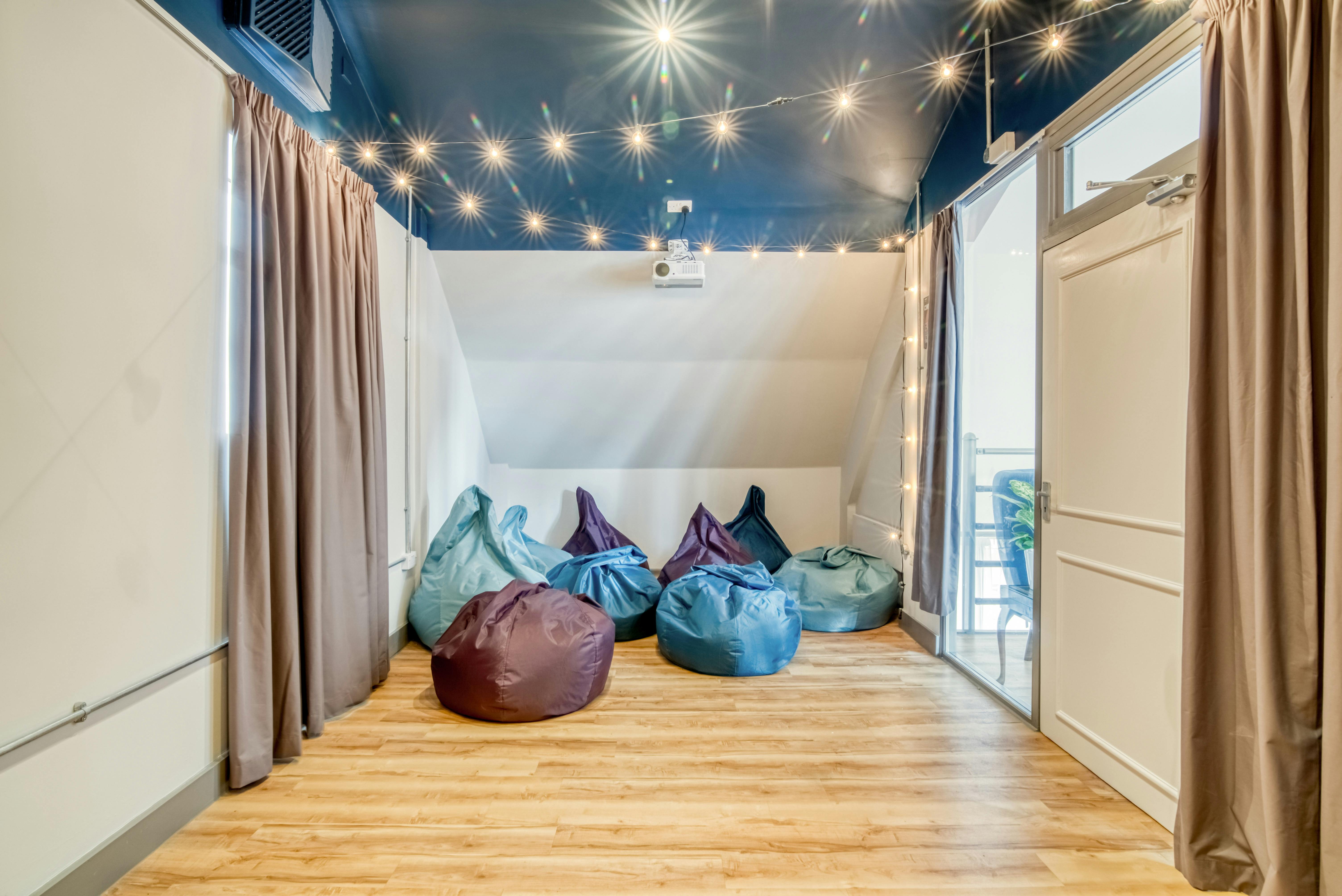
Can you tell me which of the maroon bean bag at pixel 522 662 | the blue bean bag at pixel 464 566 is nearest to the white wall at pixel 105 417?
the maroon bean bag at pixel 522 662

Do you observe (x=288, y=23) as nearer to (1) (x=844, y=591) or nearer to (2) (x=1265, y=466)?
(2) (x=1265, y=466)

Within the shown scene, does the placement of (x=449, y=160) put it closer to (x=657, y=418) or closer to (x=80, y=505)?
(x=657, y=418)

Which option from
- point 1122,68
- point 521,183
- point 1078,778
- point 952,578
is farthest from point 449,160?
point 1078,778

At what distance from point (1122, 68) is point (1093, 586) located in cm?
169

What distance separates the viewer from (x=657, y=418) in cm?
450

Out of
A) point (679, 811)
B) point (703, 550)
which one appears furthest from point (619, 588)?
point (679, 811)

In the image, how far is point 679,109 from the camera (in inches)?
126

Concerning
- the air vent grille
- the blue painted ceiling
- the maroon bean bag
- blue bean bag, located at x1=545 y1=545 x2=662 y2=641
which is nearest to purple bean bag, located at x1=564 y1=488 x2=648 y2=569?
blue bean bag, located at x1=545 y1=545 x2=662 y2=641

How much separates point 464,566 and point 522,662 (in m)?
1.11

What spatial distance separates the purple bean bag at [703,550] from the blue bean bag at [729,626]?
0.71 meters

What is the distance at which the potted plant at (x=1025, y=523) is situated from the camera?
2752mm

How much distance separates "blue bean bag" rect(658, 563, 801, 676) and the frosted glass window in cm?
208

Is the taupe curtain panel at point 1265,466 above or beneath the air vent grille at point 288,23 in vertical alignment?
beneath

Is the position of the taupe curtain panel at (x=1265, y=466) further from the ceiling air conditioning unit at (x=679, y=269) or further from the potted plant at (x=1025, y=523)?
the ceiling air conditioning unit at (x=679, y=269)
